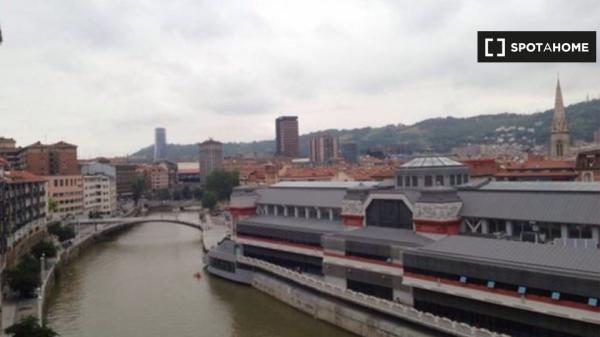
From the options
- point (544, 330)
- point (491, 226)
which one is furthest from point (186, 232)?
point (544, 330)

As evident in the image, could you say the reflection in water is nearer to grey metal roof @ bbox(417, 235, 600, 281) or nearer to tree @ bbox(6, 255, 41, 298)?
tree @ bbox(6, 255, 41, 298)

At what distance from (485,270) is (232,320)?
21.6m

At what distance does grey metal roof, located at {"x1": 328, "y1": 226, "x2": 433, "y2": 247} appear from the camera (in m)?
37.4

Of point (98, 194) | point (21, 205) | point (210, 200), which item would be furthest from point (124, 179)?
point (21, 205)

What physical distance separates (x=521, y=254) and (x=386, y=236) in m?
11.7

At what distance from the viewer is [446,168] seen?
150ft

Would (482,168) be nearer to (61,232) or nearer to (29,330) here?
(61,232)

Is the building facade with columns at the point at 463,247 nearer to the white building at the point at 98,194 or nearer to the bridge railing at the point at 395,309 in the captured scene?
the bridge railing at the point at 395,309

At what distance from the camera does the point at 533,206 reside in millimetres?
35469

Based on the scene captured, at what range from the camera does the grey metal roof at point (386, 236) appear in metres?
37.4

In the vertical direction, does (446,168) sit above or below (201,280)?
above

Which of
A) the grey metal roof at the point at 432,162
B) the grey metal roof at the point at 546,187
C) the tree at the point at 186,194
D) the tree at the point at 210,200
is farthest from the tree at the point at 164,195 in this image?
the grey metal roof at the point at 546,187

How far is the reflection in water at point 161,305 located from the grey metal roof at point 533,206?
514 inches

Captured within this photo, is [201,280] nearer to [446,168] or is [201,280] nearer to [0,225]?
[0,225]
